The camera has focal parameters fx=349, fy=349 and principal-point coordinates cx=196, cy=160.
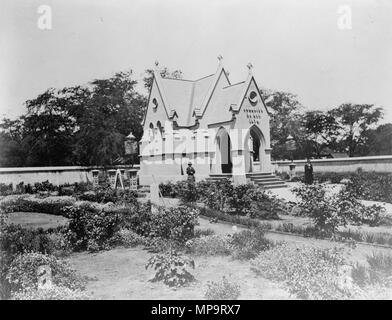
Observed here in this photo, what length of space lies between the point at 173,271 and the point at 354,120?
63014 millimetres

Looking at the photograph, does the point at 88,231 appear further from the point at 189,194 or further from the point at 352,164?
the point at 352,164

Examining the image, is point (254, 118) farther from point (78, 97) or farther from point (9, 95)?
point (78, 97)

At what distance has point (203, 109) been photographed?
1057 inches

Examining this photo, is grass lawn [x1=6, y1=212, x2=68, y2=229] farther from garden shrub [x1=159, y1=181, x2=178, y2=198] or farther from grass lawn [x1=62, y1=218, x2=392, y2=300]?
garden shrub [x1=159, y1=181, x2=178, y2=198]

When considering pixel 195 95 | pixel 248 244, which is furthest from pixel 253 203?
pixel 195 95

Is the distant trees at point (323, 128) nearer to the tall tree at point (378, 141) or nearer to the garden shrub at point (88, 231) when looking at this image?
the tall tree at point (378, 141)

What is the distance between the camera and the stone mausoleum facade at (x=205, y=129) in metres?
24.2

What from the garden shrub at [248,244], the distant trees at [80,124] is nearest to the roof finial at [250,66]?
the distant trees at [80,124]

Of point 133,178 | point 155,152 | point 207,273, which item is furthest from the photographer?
point 155,152

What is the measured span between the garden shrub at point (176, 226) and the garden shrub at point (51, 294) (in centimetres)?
367

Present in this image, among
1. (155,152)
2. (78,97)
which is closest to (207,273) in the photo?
(155,152)

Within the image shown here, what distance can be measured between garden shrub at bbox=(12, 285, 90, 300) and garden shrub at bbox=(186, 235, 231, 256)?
3200 mm

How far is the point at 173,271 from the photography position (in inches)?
272

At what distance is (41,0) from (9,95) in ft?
8.52
